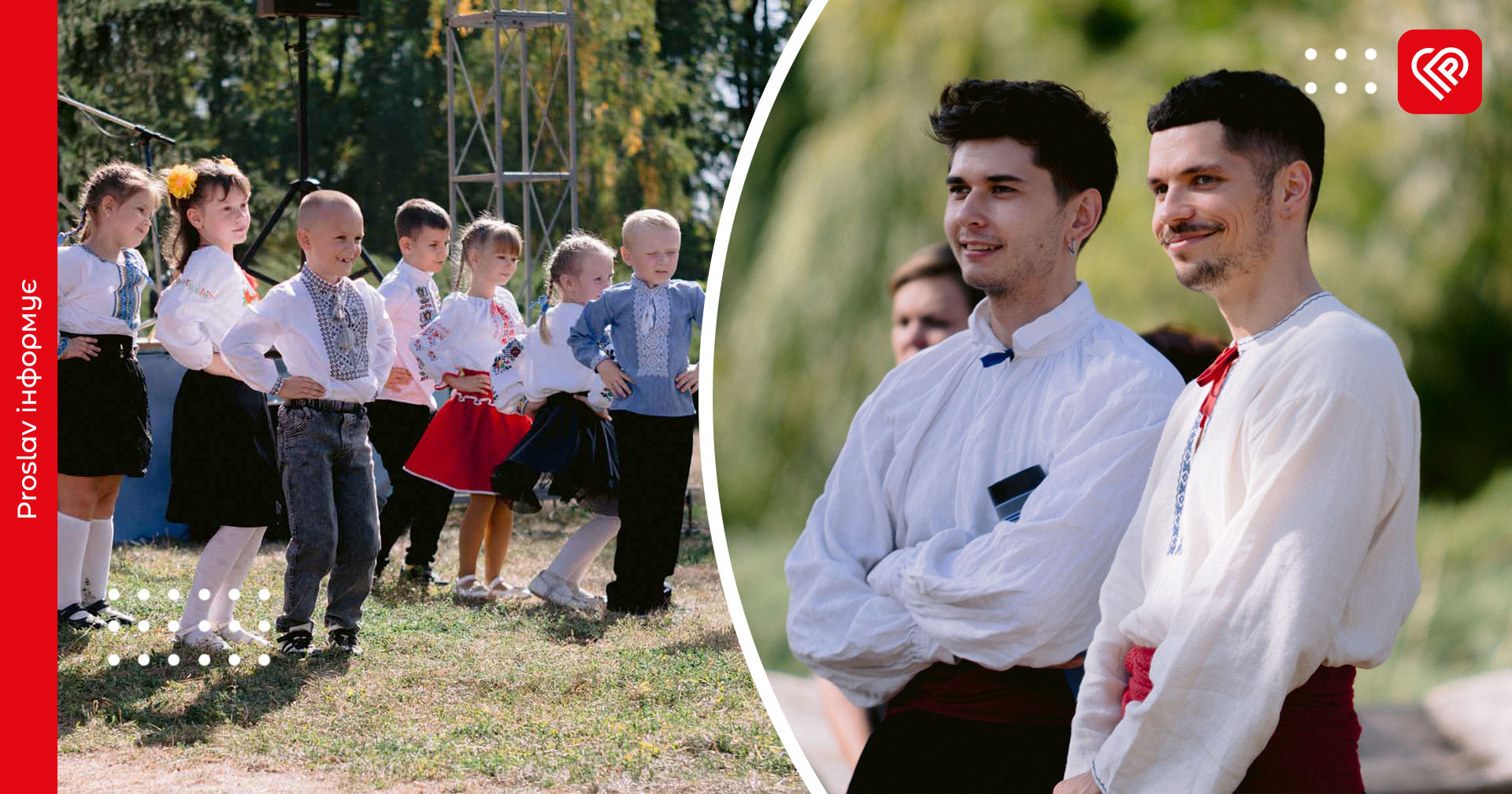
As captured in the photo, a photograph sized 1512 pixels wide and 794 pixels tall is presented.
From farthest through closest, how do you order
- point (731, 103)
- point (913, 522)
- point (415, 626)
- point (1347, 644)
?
1. point (731, 103)
2. point (415, 626)
3. point (913, 522)
4. point (1347, 644)

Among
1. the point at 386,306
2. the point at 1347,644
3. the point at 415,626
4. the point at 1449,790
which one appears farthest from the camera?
the point at 386,306

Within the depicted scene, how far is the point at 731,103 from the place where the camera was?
1698 centimetres

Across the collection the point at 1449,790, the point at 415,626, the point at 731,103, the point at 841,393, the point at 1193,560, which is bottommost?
the point at 415,626

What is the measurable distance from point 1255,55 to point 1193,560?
0.66 meters

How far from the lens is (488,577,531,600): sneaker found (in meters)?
5.21

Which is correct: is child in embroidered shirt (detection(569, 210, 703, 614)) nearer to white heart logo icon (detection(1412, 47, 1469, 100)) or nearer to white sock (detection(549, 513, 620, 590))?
white sock (detection(549, 513, 620, 590))

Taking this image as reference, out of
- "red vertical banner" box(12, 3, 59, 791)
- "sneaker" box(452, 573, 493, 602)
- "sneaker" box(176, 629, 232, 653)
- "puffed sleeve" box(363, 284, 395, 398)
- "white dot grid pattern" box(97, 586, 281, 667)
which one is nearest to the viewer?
"red vertical banner" box(12, 3, 59, 791)

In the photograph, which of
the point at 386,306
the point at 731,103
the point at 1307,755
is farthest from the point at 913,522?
the point at 731,103

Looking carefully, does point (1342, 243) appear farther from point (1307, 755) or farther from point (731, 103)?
point (731, 103)

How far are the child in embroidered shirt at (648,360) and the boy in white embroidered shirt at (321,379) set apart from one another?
686 millimetres

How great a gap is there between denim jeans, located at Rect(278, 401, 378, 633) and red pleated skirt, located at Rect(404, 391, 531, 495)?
3.06ft

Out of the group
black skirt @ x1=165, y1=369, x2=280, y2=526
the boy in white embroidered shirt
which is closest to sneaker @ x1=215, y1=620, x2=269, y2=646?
the boy in white embroidered shirt

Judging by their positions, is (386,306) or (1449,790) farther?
(386,306)

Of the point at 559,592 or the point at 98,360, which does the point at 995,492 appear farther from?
the point at 559,592
